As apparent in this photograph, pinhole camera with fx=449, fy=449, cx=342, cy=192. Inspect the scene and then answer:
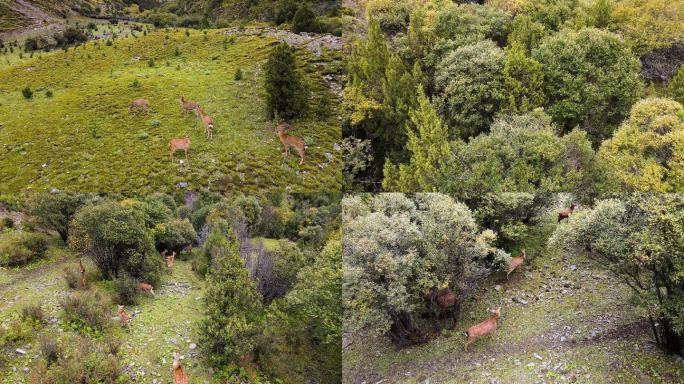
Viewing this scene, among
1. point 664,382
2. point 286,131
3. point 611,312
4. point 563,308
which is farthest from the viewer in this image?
point 286,131

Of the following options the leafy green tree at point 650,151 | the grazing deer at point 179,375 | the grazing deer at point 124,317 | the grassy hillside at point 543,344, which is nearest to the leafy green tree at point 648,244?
the grassy hillside at point 543,344

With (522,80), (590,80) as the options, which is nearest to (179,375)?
(522,80)

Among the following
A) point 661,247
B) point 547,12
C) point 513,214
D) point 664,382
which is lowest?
point 664,382

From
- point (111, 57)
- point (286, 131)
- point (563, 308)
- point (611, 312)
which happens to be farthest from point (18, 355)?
point (111, 57)

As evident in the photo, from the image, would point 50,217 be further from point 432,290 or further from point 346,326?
point 432,290

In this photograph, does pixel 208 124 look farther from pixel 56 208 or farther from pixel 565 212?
pixel 565 212

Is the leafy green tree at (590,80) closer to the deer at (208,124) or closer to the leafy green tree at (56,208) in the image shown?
the deer at (208,124)
